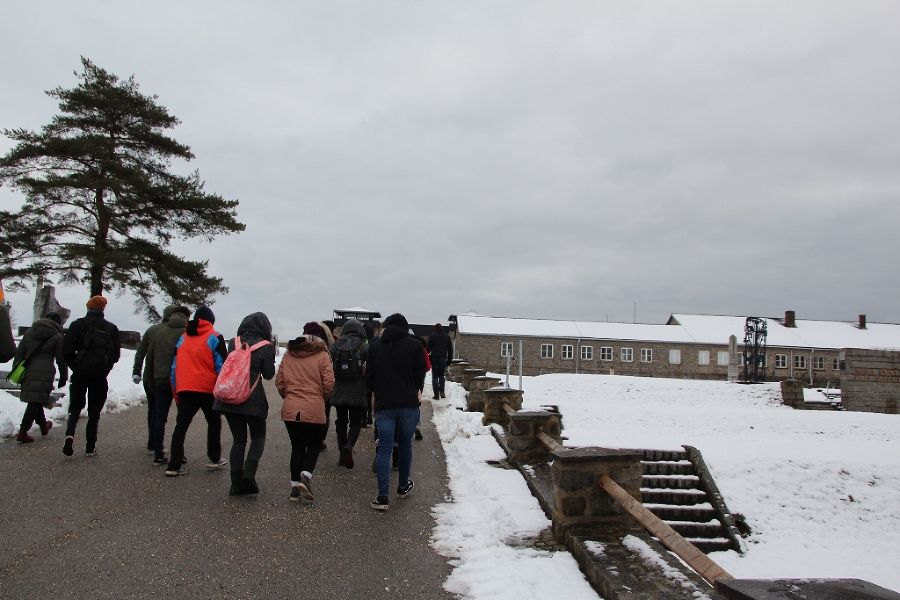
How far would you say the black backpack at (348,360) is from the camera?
788 centimetres

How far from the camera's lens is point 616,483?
5.03 meters

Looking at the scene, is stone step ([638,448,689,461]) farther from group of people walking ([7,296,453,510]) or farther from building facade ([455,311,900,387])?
building facade ([455,311,900,387])

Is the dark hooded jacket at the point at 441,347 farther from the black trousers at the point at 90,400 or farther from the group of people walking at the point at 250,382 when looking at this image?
the black trousers at the point at 90,400

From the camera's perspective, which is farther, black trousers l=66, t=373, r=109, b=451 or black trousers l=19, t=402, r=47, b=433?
black trousers l=19, t=402, r=47, b=433

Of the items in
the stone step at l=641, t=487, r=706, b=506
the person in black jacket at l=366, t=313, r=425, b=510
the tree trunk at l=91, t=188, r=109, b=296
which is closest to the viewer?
the person in black jacket at l=366, t=313, r=425, b=510

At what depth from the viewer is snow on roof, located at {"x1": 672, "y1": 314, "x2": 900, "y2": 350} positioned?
52.5m

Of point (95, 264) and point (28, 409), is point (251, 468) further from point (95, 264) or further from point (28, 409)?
point (95, 264)

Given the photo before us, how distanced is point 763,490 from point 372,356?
6.29 meters

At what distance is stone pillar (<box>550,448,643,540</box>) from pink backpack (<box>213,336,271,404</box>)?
10.1 ft

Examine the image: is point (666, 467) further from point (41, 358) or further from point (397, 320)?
point (41, 358)

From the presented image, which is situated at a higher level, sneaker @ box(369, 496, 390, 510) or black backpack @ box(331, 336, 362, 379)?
black backpack @ box(331, 336, 362, 379)

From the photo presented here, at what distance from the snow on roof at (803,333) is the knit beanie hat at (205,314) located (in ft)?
166

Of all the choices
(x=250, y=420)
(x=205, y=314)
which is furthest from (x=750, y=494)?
(x=205, y=314)

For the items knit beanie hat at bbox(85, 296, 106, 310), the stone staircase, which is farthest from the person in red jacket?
the stone staircase
